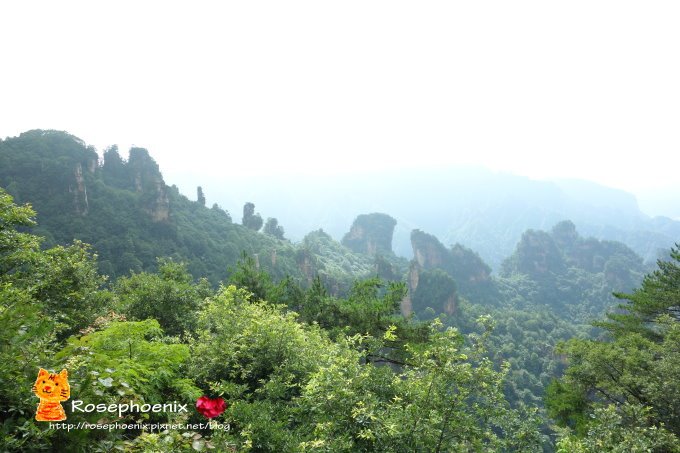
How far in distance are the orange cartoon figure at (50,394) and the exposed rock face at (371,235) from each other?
458 ft

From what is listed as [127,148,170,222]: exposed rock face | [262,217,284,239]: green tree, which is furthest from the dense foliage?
[262,217,284,239]: green tree

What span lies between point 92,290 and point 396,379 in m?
14.7

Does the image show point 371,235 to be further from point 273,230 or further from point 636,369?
point 636,369

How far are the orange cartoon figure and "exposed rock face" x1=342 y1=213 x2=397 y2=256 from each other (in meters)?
139

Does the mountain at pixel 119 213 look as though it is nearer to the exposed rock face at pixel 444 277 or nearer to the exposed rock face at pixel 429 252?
the exposed rock face at pixel 444 277

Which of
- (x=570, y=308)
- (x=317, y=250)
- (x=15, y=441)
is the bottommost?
(x=570, y=308)

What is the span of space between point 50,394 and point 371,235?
469 feet

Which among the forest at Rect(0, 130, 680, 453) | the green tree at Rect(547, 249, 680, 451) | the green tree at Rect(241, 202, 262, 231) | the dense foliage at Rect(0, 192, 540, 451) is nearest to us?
the dense foliage at Rect(0, 192, 540, 451)

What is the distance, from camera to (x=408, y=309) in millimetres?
81062

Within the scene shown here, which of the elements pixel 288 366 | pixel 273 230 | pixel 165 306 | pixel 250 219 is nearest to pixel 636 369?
pixel 288 366

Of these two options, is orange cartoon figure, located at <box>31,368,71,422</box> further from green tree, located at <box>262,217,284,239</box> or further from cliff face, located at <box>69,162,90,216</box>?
green tree, located at <box>262,217,284,239</box>

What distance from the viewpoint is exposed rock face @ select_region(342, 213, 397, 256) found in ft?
474

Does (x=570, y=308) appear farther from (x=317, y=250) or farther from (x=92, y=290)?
(x=92, y=290)

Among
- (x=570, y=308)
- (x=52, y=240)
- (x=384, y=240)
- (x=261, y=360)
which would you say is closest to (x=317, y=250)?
(x=384, y=240)
